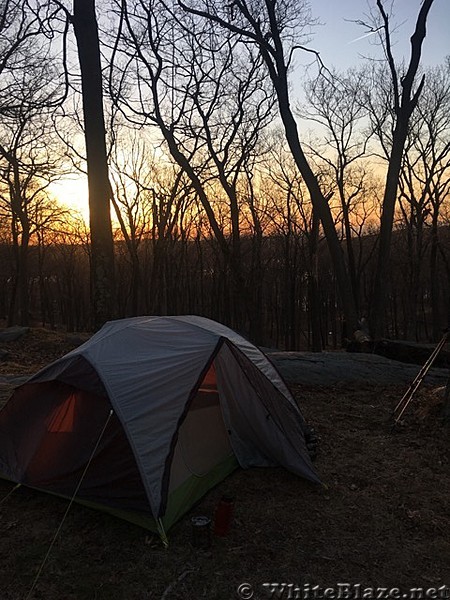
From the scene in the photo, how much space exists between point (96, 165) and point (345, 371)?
20.3ft

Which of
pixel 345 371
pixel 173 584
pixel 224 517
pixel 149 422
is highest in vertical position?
pixel 149 422

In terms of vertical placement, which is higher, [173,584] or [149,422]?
[149,422]

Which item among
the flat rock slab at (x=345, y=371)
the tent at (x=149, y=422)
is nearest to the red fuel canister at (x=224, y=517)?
the tent at (x=149, y=422)


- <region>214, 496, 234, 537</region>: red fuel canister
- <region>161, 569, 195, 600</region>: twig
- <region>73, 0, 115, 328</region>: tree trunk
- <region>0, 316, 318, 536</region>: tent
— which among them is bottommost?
<region>161, 569, 195, 600</region>: twig

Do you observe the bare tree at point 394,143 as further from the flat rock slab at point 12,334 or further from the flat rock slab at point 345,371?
the flat rock slab at point 12,334

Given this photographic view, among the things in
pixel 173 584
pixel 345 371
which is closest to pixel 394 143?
pixel 345 371

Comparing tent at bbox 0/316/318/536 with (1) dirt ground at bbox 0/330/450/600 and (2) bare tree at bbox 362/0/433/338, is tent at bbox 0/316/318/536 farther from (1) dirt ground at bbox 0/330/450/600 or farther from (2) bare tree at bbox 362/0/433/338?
(2) bare tree at bbox 362/0/433/338

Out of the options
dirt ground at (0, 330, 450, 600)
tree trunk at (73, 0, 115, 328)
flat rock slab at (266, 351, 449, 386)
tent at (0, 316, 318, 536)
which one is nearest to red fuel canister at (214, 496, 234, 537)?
dirt ground at (0, 330, 450, 600)

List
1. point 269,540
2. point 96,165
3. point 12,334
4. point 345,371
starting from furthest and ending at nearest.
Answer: point 12,334 → point 345,371 → point 96,165 → point 269,540

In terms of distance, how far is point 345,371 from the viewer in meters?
9.36

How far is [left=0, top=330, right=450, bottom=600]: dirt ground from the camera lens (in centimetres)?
317

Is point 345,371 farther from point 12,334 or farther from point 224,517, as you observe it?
point 12,334

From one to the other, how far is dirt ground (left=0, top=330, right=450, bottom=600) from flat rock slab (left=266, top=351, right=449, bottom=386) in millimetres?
3642

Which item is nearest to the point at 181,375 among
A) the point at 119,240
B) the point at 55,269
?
the point at 119,240
